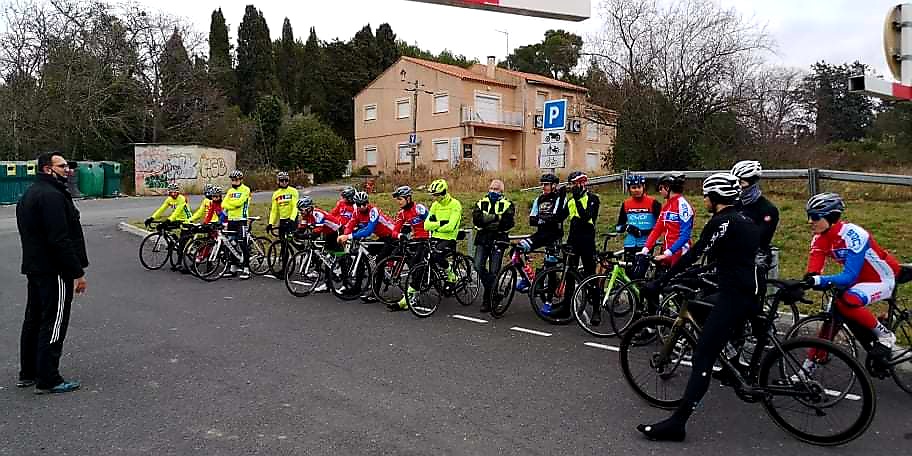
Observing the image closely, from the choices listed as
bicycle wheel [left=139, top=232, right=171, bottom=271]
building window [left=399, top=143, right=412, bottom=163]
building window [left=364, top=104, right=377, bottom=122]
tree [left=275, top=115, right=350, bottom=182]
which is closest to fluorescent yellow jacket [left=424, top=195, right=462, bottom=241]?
bicycle wheel [left=139, top=232, right=171, bottom=271]

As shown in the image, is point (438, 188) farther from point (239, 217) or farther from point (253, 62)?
point (253, 62)

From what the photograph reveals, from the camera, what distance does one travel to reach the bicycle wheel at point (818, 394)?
15.0 ft

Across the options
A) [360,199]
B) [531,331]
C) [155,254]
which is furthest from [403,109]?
[531,331]

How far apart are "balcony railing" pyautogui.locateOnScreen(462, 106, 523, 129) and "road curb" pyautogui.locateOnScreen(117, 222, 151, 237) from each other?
27202 millimetres

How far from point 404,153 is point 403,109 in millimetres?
3161

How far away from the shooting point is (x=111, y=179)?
35.1 meters

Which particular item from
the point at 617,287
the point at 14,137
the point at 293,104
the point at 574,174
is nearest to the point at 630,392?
the point at 617,287

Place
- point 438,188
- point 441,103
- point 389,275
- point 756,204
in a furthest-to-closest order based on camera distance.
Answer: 1. point 441,103
2. point 389,275
3. point 438,188
4. point 756,204

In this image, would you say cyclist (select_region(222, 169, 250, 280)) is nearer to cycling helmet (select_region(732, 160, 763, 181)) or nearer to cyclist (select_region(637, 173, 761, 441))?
cycling helmet (select_region(732, 160, 763, 181))

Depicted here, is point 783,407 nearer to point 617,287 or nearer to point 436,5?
point 617,287

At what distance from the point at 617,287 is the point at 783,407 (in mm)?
2994

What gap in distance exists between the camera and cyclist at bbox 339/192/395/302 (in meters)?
9.95

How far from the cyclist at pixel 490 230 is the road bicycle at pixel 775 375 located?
350 cm

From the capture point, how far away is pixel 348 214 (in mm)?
10492
